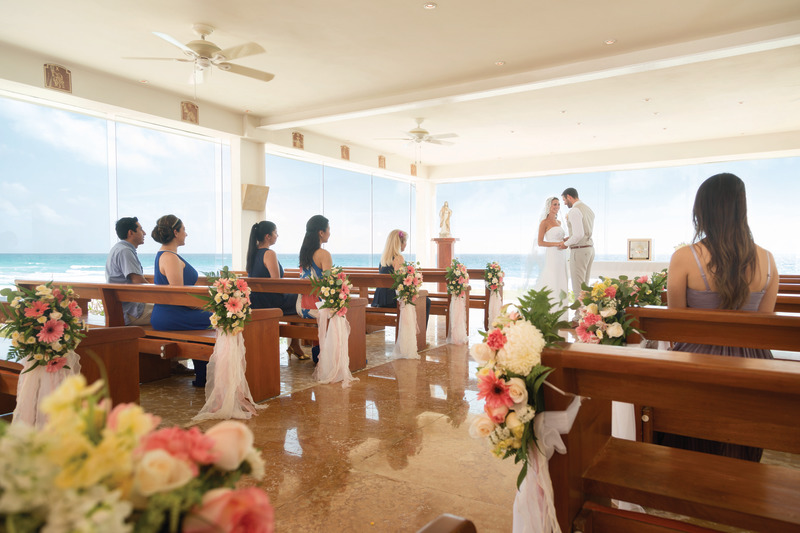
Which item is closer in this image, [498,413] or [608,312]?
[498,413]

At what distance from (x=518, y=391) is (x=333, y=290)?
116 inches

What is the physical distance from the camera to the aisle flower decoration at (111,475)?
466mm

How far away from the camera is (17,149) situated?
15961mm

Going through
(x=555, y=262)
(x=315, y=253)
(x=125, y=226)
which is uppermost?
(x=125, y=226)

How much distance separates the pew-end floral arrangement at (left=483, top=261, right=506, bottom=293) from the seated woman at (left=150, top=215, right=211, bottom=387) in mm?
3697

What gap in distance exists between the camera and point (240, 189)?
8.71 m

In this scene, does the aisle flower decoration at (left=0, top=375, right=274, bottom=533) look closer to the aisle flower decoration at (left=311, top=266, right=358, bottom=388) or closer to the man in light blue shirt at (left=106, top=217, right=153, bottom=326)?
the aisle flower decoration at (left=311, top=266, right=358, bottom=388)

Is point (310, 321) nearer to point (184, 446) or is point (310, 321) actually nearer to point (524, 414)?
point (524, 414)

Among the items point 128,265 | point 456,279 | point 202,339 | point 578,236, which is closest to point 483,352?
point 202,339

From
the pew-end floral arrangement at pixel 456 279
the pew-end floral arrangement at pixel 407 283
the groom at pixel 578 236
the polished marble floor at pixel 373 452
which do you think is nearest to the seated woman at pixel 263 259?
the polished marble floor at pixel 373 452

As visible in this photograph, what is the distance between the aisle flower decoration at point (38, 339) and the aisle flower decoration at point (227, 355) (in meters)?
0.84

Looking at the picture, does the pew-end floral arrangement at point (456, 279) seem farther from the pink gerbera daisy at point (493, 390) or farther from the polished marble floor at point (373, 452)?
the pink gerbera daisy at point (493, 390)

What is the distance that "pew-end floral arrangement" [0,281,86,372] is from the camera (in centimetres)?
249

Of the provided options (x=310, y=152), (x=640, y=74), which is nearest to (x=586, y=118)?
(x=640, y=74)
